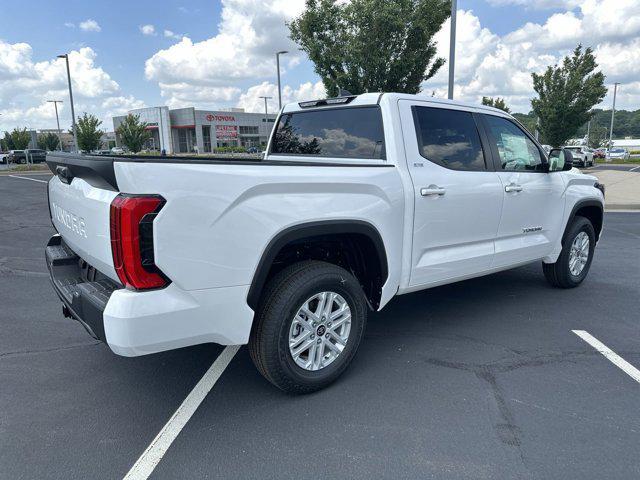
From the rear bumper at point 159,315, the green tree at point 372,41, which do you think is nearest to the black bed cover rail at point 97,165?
the rear bumper at point 159,315

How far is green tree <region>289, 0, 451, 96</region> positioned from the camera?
43.9 ft

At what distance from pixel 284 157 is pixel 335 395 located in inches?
89.7

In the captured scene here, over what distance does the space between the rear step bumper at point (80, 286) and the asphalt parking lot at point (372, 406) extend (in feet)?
1.98

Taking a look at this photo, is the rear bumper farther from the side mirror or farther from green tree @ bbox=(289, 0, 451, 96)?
green tree @ bbox=(289, 0, 451, 96)

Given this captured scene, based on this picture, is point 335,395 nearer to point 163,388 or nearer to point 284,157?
point 163,388

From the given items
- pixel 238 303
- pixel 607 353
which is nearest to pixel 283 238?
pixel 238 303

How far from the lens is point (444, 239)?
3730 mm

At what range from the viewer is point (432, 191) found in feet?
11.6

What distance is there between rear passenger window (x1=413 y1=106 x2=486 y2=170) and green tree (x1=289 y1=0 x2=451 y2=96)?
10.2m

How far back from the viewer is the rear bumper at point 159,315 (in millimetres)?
2324

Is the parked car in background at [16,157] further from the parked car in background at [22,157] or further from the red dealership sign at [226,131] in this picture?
the red dealership sign at [226,131]

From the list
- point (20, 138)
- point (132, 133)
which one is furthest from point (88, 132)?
point (20, 138)

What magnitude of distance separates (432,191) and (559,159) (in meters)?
1.92

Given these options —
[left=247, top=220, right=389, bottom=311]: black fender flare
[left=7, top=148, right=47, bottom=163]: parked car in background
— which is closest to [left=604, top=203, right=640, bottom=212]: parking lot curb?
[left=247, top=220, right=389, bottom=311]: black fender flare
